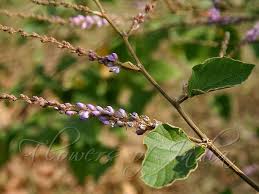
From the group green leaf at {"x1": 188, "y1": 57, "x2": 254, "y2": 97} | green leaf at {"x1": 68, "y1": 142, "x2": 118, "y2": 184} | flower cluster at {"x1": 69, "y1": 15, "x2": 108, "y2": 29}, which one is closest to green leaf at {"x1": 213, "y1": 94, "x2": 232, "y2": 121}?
green leaf at {"x1": 68, "y1": 142, "x2": 118, "y2": 184}

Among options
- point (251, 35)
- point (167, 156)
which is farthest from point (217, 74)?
point (251, 35)

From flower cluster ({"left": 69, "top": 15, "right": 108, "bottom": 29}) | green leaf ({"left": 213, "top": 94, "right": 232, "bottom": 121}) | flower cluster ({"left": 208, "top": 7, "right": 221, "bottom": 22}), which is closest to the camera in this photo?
flower cluster ({"left": 69, "top": 15, "right": 108, "bottom": 29})

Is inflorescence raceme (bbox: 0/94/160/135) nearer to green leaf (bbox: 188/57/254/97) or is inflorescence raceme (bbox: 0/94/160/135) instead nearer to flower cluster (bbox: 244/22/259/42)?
green leaf (bbox: 188/57/254/97)

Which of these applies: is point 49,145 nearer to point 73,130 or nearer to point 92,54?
point 73,130

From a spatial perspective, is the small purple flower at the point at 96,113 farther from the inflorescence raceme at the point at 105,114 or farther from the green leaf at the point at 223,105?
the green leaf at the point at 223,105

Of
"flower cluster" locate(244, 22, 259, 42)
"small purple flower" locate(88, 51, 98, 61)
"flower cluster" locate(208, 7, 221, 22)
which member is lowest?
"flower cluster" locate(244, 22, 259, 42)

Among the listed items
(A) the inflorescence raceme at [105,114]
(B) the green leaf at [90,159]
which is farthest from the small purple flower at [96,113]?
(B) the green leaf at [90,159]
